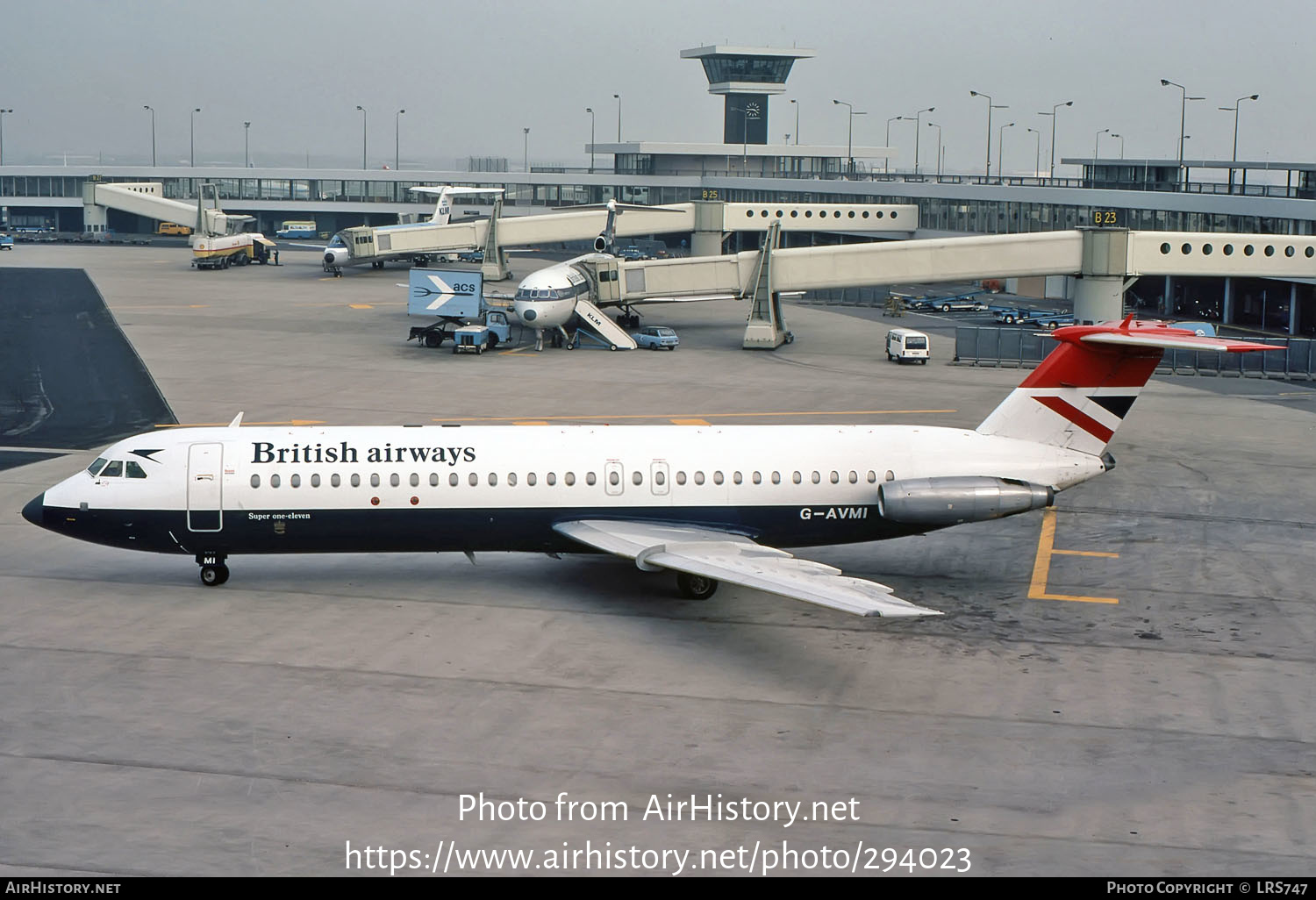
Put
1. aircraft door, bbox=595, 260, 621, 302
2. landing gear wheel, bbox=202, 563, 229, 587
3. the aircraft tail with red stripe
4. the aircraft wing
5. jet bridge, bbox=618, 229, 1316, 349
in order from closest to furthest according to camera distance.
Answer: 1. the aircraft wing
2. landing gear wheel, bbox=202, 563, 229, 587
3. the aircraft tail with red stripe
4. jet bridge, bbox=618, 229, 1316, 349
5. aircraft door, bbox=595, 260, 621, 302

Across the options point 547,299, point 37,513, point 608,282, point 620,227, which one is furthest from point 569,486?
point 620,227

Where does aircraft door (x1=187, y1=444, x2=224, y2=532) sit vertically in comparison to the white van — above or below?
below

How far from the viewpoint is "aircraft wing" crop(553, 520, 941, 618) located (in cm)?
2370

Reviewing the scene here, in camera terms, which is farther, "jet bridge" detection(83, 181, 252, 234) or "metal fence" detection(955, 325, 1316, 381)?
"jet bridge" detection(83, 181, 252, 234)

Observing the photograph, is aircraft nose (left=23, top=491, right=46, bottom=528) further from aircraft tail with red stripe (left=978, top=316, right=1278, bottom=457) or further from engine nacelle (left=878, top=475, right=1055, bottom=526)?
aircraft tail with red stripe (left=978, top=316, right=1278, bottom=457)

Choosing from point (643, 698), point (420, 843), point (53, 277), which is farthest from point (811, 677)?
point (53, 277)

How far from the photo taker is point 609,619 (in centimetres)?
2730

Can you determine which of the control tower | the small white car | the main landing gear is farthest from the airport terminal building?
the main landing gear

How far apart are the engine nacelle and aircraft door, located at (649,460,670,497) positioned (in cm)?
464

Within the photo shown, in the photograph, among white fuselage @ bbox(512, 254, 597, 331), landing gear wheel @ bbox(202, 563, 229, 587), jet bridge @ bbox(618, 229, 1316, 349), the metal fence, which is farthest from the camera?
white fuselage @ bbox(512, 254, 597, 331)

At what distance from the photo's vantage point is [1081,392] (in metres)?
29.7

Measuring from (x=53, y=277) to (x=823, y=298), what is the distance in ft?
195

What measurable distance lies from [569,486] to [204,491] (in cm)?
762

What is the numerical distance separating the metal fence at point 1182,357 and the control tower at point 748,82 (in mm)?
109738
